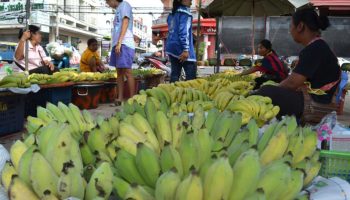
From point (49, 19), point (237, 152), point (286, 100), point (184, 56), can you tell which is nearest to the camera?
point (237, 152)

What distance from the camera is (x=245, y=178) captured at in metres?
1.01

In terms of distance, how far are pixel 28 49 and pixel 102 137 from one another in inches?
212

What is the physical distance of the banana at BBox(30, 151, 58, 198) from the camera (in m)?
1.05

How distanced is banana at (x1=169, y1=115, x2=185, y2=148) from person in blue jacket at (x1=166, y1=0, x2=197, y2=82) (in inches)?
149

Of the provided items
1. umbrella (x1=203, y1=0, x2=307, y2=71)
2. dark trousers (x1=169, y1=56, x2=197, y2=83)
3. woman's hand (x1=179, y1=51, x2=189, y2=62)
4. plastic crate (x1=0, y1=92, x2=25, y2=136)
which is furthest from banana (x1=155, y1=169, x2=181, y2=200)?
umbrella (x1=203, y1=0, x2=307, y2=71)

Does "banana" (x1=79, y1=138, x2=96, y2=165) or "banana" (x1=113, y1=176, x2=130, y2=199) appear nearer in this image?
"banana" (x1=113, y1=176, x2=130, y2=199)

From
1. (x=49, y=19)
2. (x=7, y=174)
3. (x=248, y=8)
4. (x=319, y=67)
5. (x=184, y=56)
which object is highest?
(x=49, y=19)

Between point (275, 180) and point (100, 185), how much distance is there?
48cm

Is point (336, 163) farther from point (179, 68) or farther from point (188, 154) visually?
point (179, 68)

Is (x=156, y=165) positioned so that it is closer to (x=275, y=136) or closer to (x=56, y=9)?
(x=275, y=136)

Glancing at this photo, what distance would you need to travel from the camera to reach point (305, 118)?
3320 millimetres

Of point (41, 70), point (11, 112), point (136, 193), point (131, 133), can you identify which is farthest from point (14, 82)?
point (136, 193)

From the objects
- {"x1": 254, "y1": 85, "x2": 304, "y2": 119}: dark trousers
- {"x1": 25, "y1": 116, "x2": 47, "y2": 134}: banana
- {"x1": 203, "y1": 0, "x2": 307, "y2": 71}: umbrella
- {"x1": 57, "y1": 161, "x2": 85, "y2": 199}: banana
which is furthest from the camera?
{"x1": 203, "y1": 0, "x2": 307, "y2": 71}: umbrella

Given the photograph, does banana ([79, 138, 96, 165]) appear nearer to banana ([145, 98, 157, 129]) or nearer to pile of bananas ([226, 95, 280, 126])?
banana ([145, 98, 157, 129])
